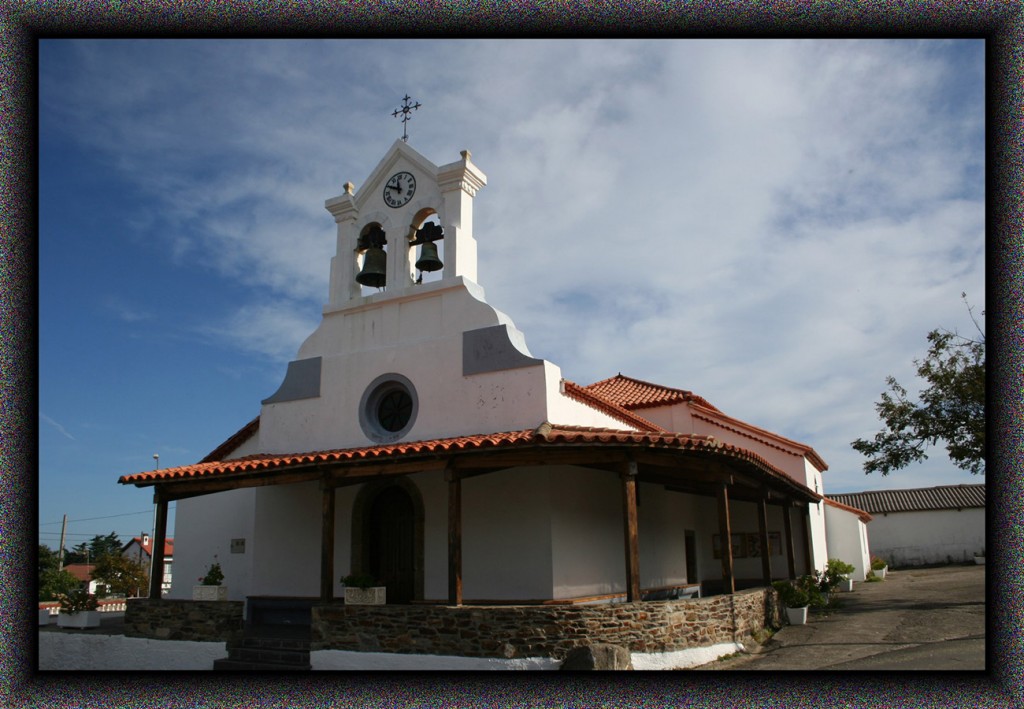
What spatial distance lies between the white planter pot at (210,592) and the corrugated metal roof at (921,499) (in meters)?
31.9

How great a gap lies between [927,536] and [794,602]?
2483 centimetres

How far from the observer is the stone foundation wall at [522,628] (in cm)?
863

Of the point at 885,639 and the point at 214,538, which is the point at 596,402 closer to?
the point at 885,639

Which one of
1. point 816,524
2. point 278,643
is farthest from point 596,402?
point 816,524

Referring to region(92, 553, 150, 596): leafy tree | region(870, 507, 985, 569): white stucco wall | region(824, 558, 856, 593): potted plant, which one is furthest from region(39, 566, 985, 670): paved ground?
region(870, 507, 985, 569): white stucco wall

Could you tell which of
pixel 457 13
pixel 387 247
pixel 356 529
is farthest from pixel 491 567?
pixel 457 13

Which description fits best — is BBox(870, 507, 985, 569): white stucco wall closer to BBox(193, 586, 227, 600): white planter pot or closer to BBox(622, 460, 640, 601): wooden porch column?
BBox(622, 460, 640, 601): wooden porch column

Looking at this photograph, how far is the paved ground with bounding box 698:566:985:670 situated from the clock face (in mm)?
8234

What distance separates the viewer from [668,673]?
6.59 meters

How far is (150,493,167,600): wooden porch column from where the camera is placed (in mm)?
12070

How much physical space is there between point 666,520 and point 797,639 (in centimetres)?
395

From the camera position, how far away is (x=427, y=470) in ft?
33.4

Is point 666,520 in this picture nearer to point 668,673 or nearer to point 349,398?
point 349,398

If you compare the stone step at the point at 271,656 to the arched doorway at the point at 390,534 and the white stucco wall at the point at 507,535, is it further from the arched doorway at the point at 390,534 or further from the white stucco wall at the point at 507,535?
the white stucco wall at the point at 507,535
